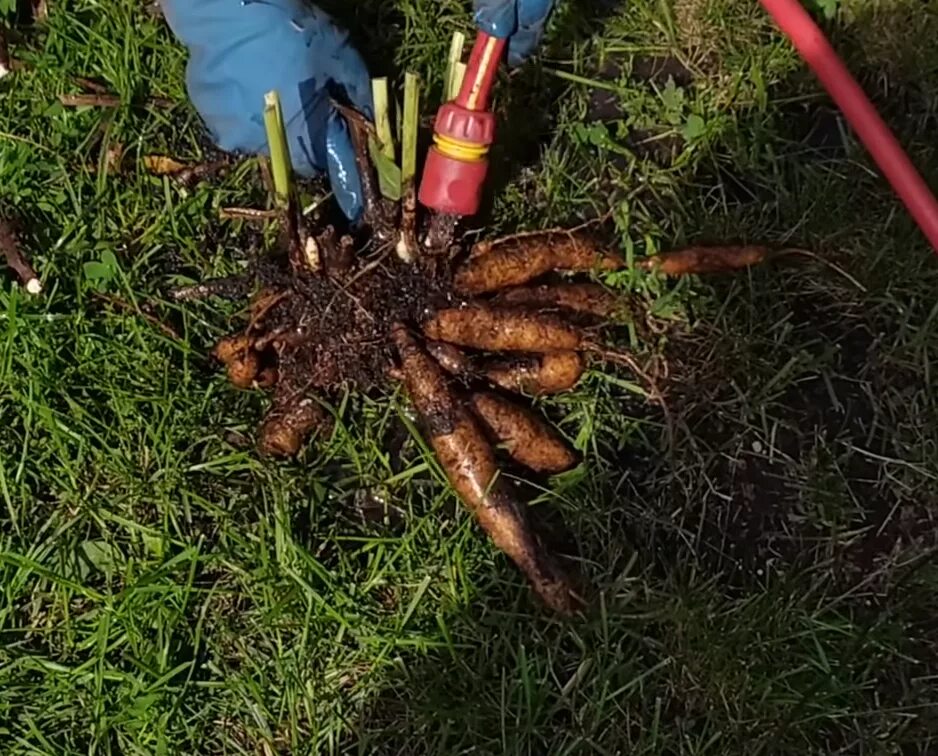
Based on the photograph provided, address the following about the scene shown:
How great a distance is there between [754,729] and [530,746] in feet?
1.05

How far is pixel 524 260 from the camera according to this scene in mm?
1752

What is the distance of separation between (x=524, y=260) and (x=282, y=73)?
0.44 metres

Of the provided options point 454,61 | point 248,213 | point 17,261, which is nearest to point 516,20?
point 454,61

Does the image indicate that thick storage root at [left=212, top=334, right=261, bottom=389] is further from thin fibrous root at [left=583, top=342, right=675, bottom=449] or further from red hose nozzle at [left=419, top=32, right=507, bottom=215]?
thin fibrous root at [left=583, top=342, right=675, bottom=449]

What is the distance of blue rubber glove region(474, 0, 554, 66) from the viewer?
1601 millimetres

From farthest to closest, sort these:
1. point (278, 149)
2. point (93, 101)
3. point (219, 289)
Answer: point (93, 101) → point (219, 289) → point (278, 149)

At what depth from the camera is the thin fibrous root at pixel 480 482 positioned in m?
1.69

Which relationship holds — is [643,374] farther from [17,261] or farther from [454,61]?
[17,261]

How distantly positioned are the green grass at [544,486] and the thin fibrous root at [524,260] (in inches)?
3.2

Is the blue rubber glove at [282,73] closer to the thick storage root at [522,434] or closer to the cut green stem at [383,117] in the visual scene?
the cut green stem at [383,117]

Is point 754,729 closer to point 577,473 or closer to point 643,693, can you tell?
point 643,693

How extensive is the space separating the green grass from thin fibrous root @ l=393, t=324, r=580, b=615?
58mm

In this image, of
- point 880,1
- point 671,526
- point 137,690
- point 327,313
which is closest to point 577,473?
point 671,526

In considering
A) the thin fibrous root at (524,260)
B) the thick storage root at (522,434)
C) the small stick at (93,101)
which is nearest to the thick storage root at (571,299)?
the thin fibrous root at (524,260)
